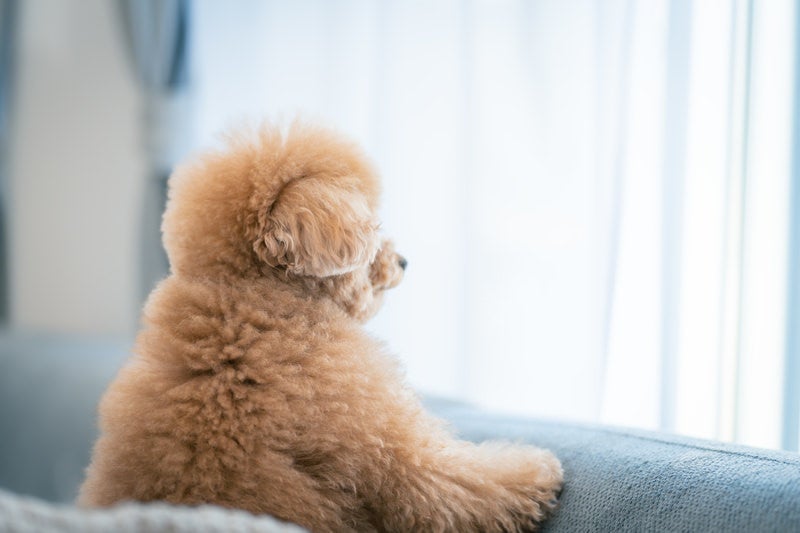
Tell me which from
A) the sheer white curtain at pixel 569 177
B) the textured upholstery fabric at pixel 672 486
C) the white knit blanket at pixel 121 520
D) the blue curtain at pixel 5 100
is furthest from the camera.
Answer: the blue curtain at pixel 5 100

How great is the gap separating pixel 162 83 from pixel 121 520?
2407mm

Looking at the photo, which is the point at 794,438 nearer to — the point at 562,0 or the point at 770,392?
the point at 770,392

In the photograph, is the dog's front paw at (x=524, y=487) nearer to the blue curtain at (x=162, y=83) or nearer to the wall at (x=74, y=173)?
the blue curtain at (x=162, y=83)

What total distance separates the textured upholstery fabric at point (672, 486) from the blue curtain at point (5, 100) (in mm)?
3019

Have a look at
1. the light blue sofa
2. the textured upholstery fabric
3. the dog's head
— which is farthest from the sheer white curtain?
the textured upholstery fabric

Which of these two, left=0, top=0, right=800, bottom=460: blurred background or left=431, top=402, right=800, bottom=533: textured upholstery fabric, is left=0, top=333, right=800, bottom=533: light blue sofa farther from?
left=0, top=0, right=800, bottom=460: blurred background

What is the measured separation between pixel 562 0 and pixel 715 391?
1.01m

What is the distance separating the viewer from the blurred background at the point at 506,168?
148 centimetres

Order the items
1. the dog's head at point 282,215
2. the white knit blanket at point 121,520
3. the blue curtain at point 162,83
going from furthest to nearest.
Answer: the blue curtain at point 162,83 < the dog's head at point 282,215 < the white knit blanket at point 121,520

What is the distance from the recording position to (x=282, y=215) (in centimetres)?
96

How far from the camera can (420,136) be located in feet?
7.48

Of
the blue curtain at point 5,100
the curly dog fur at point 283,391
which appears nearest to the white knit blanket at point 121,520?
the curly dog fur at point 283,391

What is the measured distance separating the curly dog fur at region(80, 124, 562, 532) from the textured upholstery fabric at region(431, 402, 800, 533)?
0.17 ft

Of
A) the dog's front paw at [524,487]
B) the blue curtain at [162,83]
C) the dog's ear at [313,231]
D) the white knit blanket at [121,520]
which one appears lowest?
the dog's front paw at [524,487]
